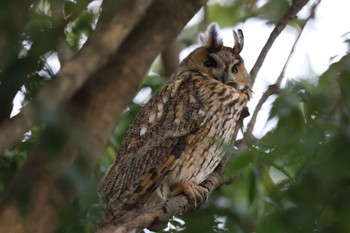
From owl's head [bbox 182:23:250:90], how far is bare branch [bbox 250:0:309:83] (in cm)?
79

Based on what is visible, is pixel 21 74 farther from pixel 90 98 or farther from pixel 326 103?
pixel 326 103

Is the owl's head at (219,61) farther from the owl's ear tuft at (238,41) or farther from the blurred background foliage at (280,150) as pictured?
the blurred background foliage at (280,150)

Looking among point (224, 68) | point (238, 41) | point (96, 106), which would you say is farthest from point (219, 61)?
point (96, 106)

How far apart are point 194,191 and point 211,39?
0.95m

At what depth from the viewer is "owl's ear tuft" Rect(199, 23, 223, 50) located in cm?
378

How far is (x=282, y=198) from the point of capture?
1.52 meters

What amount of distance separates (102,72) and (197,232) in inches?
25.8

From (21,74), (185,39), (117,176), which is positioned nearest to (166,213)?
(117,176)

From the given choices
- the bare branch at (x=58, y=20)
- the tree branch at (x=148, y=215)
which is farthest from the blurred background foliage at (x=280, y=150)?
the tree branch at (x=148, y=215)

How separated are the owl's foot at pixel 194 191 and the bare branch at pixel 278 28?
52 cm

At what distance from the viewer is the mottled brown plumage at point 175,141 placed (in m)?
3.16

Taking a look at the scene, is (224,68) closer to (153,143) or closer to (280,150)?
(153,143)

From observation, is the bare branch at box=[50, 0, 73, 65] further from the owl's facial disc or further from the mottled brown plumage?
A: the owl's facial disc

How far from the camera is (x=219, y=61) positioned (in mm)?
3832
